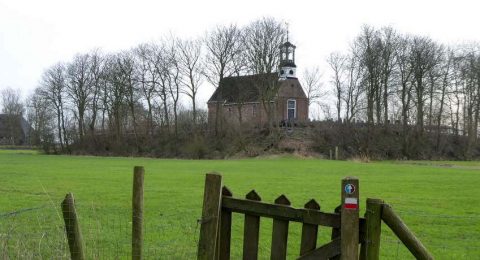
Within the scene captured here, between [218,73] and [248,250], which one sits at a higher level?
[218,73]

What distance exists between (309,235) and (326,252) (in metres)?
0.24

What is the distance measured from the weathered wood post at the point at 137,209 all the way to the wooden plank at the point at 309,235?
6.56 ft

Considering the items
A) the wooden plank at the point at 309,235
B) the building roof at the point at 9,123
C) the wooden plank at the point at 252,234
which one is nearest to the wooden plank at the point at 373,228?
the wooden plank at the point at 309,235

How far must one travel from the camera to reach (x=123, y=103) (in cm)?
8450

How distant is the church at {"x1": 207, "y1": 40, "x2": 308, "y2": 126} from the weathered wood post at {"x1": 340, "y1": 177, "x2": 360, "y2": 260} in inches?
2567

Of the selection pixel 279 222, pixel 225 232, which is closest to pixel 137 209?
pixel 225 232

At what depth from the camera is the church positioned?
70562 millimetres

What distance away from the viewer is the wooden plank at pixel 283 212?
15.6 ft

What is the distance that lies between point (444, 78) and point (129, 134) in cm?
5421

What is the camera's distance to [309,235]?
4875mm

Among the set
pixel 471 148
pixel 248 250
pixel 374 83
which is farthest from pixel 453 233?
pixel 471 148

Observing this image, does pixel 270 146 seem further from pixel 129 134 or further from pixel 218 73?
pixel 129 134

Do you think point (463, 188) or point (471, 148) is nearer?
point (463, 188)

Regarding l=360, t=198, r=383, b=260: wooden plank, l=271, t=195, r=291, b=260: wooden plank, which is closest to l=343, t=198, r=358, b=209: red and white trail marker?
l=360, t=198, r=383, b=260: wooden plank
